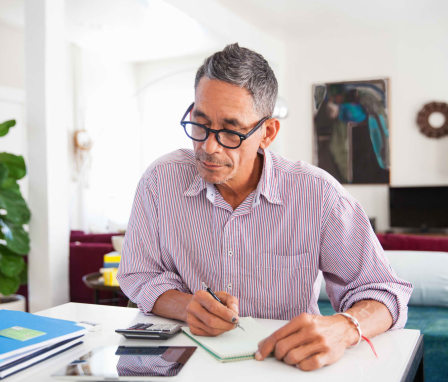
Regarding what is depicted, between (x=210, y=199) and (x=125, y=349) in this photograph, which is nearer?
(x=125, y=349)

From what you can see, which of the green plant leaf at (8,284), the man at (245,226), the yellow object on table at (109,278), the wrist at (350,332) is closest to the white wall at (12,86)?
the green plant leaf at (8,284)

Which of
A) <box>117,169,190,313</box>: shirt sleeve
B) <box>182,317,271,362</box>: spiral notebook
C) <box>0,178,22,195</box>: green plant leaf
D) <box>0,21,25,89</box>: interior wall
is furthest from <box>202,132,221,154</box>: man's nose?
<box>0,21,25,89</box>: interior wall

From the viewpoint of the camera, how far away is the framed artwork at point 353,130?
6410mm

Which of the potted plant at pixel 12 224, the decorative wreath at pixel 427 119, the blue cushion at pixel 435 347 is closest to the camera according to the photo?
the blue cushion at pixel 435 347

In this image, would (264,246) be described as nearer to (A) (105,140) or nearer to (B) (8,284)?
(B) (8,284)

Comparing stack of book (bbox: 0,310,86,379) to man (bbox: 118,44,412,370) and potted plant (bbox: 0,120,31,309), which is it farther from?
potted plant (bbox: 0,120,31,309)

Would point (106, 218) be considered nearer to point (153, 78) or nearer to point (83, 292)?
point (153, 78)

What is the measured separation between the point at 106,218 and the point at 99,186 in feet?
1.52

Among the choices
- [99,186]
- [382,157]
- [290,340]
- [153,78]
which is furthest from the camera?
[153,78]

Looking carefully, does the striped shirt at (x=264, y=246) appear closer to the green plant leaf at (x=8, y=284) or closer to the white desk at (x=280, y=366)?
the white desk at (x=280, y=366)

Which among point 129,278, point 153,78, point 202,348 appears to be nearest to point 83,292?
point 129,278

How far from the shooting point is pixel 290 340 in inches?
36.8

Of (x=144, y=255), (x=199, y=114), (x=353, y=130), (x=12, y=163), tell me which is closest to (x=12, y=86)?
(x=12, y=163)

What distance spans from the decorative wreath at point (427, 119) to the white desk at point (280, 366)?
549 cm
